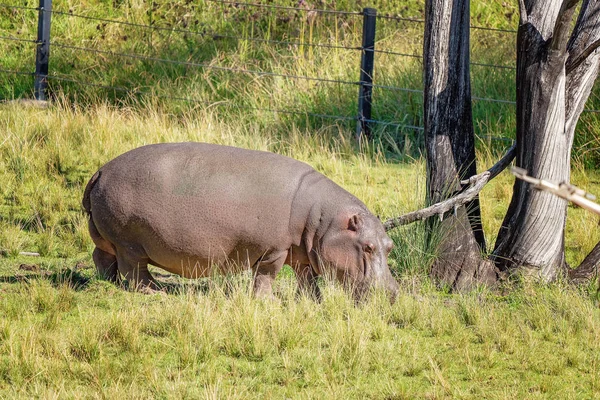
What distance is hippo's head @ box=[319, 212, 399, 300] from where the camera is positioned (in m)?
4.46

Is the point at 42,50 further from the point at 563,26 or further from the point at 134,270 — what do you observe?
the point at 563,26

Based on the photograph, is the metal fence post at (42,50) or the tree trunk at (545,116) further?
the metal fence post at (42,50)

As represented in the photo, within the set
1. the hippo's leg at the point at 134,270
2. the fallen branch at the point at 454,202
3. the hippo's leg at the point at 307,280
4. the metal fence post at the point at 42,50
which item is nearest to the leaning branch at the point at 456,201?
the fallen branch at the point at 454,202

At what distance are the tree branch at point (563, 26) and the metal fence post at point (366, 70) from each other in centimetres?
411

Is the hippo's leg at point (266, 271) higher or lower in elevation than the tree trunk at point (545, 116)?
lower

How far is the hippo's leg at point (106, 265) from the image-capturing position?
16.0 feet

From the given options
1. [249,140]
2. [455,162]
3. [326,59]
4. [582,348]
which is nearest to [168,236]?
[455,162]

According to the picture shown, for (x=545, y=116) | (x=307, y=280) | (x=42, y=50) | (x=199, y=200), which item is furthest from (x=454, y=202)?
(x=42, y=50)

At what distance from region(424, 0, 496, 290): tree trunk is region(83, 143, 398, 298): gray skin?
2.08 feet

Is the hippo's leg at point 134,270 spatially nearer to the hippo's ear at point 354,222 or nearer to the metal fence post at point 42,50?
the hippo's ear at point 354,222

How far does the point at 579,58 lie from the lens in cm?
469

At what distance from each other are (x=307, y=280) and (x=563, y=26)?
186 centimetres

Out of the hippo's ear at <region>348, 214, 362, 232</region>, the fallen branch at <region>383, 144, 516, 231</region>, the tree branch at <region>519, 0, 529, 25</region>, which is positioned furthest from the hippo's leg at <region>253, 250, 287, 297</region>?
the tree branch at <region>519, 0, 529, 25</region>

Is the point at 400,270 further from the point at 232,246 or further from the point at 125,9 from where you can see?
the point at 125,9
